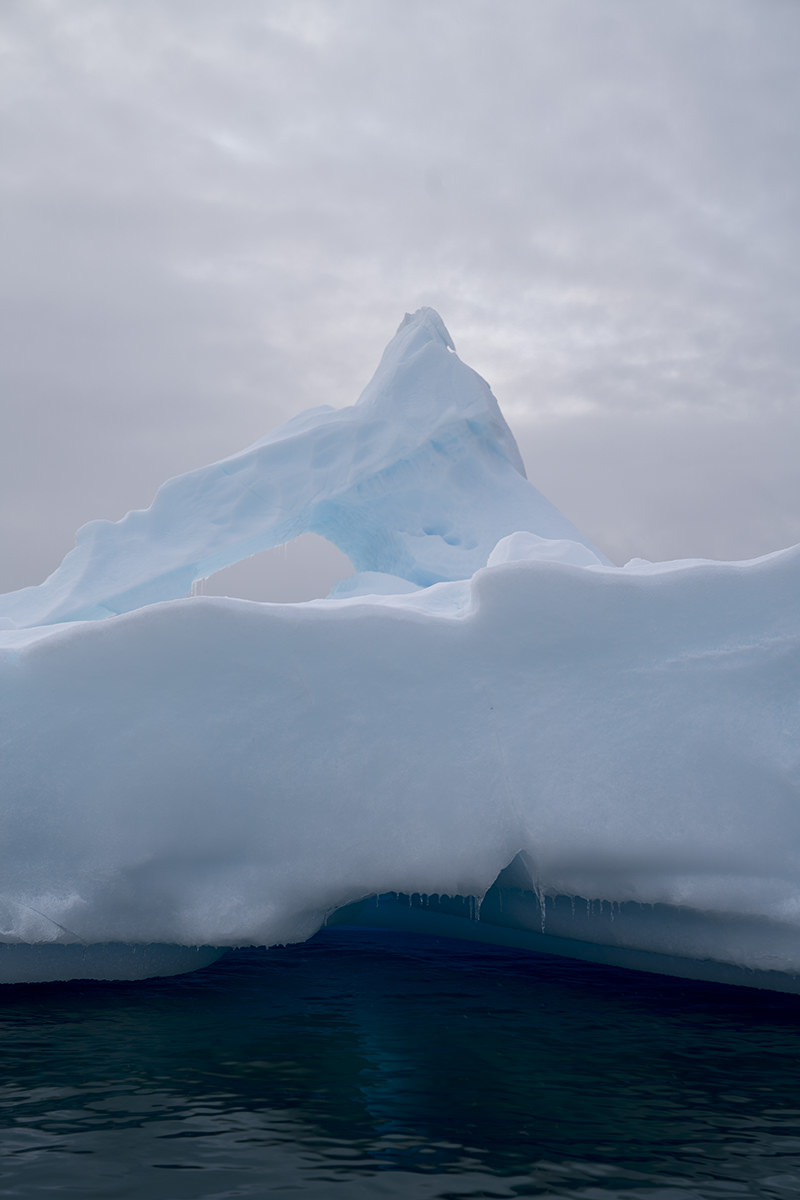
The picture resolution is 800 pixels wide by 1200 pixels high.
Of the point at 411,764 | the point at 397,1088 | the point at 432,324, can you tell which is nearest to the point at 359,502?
the point at 432,324

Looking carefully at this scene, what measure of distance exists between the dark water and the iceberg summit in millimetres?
392

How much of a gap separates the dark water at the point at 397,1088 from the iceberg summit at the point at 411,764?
0.39 metres

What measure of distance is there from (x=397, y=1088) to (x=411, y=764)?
61.1 inches

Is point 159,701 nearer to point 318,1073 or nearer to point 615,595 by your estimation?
point 318,1073

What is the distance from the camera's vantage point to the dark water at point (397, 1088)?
9.70 feet

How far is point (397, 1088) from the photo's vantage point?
367 centimetres

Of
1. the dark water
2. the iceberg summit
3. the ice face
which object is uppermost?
the ice face

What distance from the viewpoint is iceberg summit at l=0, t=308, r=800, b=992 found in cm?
470

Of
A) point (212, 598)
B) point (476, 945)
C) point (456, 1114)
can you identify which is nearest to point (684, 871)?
point (456, 1114)

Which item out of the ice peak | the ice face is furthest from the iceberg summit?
the ice peak

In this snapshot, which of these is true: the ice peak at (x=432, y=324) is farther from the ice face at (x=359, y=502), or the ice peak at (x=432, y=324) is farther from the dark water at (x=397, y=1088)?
the dark water at (x=397, y=1088)

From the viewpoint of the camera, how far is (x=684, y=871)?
15.5 ft

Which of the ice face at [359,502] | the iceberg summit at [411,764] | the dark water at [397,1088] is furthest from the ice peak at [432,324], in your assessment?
the dark water at [397,1088]

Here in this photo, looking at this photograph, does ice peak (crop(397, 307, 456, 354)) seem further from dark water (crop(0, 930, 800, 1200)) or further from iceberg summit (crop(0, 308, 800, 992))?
dark water (crop(0, 930, 800, 1200))
